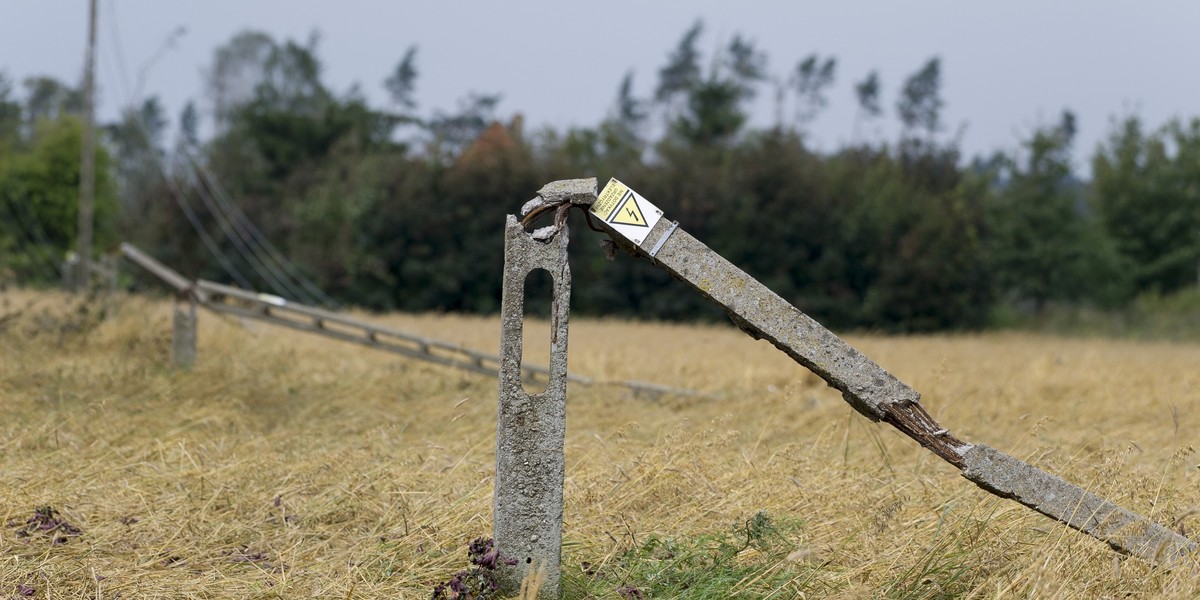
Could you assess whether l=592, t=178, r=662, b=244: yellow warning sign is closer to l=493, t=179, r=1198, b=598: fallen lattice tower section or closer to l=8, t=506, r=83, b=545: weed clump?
l=493, t=179, r=1198, b=598: fallen lattice tower section

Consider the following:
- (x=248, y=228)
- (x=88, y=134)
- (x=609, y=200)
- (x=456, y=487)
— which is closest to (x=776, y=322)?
(x=609, y=200)

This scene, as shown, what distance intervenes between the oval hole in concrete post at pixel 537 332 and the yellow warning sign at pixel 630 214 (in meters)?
0.37

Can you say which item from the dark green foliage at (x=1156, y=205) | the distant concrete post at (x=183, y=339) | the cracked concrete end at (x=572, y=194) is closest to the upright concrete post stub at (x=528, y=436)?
the cracked concrete end at (x=572, y=194)

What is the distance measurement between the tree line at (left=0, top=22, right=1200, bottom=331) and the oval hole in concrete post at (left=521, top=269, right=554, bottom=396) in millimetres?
1318

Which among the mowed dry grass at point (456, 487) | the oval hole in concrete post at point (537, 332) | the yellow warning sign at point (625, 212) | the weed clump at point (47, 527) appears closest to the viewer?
the yellow warning sign at point (625, 212)

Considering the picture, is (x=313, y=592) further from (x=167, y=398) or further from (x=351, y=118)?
(x=351, y=118)

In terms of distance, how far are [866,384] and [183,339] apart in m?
8.48

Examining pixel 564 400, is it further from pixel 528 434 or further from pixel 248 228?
pixel 248 228

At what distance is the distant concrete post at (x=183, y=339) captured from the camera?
10.7m

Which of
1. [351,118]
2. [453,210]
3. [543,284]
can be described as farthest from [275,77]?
[543,284]

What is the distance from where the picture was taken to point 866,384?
4.19 metres

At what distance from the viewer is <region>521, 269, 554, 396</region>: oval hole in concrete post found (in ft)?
35.4

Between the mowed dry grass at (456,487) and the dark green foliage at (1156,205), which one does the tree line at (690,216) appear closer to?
the dark green foliage at (1156,205)

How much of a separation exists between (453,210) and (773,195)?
32.8ft
